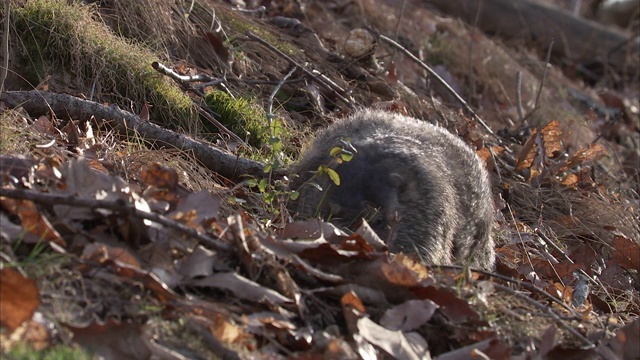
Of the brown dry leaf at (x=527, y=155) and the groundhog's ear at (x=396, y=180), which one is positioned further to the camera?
the brown dry leaf at (x=527, y=155)

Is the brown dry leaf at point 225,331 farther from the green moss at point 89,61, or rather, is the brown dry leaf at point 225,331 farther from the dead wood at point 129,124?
the green moss at point 89,61

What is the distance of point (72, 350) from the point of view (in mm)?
2729

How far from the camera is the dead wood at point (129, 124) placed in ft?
16.1

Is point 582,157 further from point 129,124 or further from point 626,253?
point 129,124

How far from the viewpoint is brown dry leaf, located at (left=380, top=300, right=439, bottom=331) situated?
10.9 feet

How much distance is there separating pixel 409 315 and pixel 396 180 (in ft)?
3.14

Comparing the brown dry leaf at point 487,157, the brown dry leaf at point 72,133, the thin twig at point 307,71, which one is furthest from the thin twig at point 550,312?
the thin twig at point 307,71

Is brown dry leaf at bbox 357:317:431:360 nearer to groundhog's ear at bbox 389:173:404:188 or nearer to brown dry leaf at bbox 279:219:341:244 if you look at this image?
brown dry leaf at bbox 279:219:341:244

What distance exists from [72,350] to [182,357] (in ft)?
1.10

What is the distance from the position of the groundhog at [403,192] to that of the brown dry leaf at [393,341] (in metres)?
0.74

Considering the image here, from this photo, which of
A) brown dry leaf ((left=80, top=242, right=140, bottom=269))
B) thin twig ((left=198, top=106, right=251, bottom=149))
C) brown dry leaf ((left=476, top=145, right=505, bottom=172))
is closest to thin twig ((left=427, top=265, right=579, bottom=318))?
brown dry leaf ((left=80, top=242, right=140, bottom=269))

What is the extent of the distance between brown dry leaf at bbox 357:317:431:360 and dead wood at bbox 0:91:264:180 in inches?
80.9

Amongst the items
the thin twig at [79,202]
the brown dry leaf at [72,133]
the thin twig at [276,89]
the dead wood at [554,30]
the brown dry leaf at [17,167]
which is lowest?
the dead wood at [554,30]

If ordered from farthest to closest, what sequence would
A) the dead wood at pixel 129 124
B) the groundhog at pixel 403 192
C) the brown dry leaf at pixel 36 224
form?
the dead wood at pixel 129 124 → the groundhog at pixel 403 192 → the brown dry leaf at pixel 36 224
